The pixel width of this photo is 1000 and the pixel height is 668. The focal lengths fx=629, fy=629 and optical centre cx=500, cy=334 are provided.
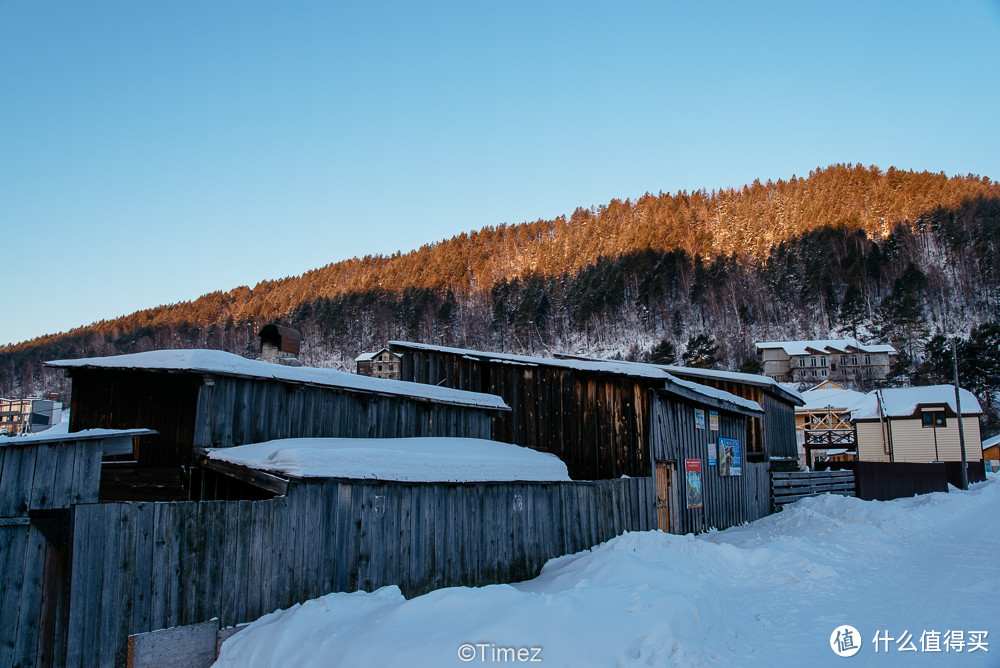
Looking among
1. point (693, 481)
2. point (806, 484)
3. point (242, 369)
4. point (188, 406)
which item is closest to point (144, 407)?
point (188, 406)

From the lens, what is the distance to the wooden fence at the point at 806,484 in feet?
75.4

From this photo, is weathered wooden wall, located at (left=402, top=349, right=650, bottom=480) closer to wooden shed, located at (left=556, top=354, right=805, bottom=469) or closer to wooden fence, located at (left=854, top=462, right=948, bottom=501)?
wooden shed, located at (left=556, top=354, right=805, bottom=469)

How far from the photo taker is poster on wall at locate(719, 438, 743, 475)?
18.7m

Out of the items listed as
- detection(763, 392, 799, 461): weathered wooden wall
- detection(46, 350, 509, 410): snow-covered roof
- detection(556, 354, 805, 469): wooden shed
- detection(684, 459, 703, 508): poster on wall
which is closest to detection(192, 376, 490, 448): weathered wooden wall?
detection(46, 350, 509, 410): snow-covered roof

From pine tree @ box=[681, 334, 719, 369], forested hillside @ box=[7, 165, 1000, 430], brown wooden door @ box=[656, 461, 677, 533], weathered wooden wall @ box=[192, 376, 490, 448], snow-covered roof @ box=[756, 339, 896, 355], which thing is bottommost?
brown wooden door @ box=[656, 461, 677, 533]

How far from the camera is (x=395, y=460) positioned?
31.7ft

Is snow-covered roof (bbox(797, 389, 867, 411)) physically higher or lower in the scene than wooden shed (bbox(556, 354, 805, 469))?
higher

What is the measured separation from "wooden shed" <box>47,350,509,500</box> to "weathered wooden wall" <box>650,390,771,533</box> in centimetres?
713

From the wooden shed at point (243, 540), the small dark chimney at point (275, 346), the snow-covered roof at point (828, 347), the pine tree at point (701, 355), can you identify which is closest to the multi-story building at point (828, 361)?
the snow-covered roof at point (828, 347)

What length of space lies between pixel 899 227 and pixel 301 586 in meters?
125

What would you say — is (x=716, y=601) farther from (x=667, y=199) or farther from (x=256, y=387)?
(x=667, y=199)

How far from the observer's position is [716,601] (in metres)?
8.40
